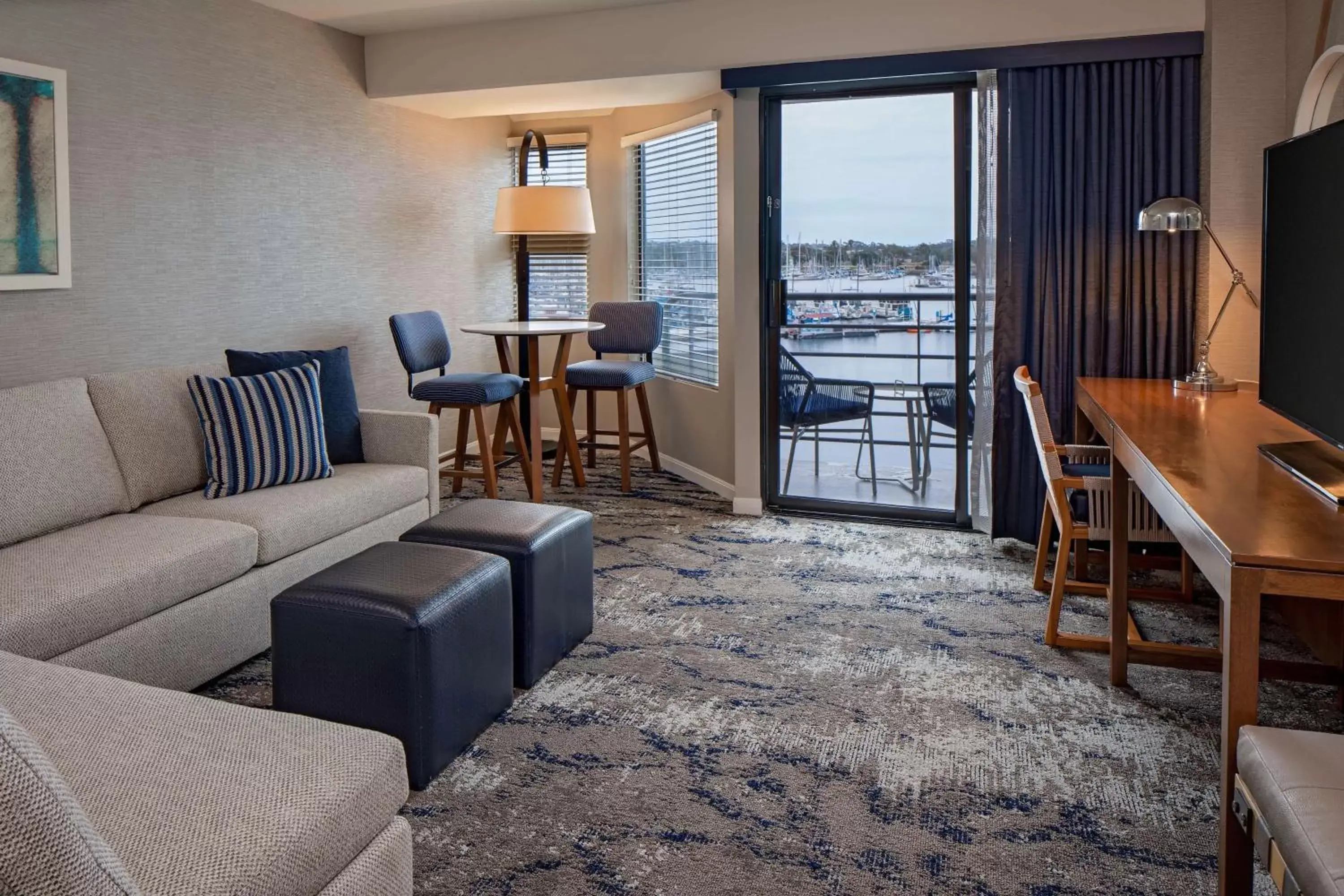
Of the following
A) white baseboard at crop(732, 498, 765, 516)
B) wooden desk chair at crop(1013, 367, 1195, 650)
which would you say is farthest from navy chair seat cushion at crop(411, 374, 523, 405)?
wooden desk chair at crop(1013, 367, 1195, 650)

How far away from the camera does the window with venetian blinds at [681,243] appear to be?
559 centimetres

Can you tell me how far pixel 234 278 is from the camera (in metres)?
4.46

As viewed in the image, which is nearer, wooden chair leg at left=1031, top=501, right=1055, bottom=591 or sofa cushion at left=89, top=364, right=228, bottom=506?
sofa cushion at left=89, top=364, right=228, bottom=506

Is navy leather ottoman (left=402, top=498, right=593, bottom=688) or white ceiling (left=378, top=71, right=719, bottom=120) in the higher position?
white ceiling (left=378, top=71, right=719, bottom=120)

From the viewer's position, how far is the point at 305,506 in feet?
11.2

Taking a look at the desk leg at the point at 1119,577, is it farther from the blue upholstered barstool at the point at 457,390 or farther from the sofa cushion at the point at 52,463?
the sofa cushion at the point at 52,463

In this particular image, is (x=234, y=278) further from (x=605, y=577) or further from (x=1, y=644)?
(x=1, y=644)

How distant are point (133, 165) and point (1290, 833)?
4.19 m

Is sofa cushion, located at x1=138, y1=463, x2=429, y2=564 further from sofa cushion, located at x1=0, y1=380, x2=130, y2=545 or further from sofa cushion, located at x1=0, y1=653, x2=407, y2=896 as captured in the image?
sofa cushion, located at x1=0, y1=653, x2=407, y2=896

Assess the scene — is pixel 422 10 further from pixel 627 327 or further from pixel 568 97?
pixel 627 327

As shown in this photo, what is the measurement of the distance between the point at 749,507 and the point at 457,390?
1.57 m

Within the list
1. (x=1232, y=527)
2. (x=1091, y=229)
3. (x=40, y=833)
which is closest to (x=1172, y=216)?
(x=1091, y=229)

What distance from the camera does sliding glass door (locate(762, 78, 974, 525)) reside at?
15.0 feet

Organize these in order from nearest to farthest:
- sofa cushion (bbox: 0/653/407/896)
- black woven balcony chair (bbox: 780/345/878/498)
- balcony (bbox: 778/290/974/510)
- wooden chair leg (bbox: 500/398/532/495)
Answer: sofa cushion (bbox: 0/653/407/896) < balcony (bbox: 778/290/974/510) < black woven balcony chair (bbox: 780/345/878/498) < wooden chair leg (bbox: 500/398/532/495)
